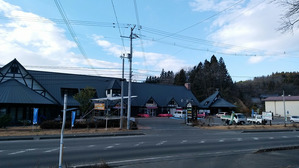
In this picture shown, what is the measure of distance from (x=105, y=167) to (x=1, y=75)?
34.3 meters

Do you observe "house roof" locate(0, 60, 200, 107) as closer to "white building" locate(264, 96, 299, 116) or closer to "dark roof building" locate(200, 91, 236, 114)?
"dark roof building" locate(200, 91, 236, 114)

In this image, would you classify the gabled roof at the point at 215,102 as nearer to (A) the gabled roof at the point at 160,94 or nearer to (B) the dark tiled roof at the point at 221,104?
(B) the dark tiled roof at the point at 221,104

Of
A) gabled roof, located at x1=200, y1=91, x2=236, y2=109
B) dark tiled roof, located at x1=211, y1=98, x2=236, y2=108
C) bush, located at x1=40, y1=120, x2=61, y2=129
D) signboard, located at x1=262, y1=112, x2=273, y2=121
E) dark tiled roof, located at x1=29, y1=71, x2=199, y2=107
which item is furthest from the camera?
gabled roof, located at x1=200, y1=91, x2=236, y2=109

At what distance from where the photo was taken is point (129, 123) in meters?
24.9

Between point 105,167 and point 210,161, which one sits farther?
point 210,161

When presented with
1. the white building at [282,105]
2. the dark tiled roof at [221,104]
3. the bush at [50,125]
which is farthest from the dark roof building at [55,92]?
the white building at [282,105]

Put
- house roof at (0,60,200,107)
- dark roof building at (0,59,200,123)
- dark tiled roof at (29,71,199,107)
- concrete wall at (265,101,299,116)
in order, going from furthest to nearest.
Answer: concrete wall at (265,101,299,116)
dark tiled roof at (29,71,199,107)
house roof at (0,60,200,107)
dark roof building at (0,59,200,123)

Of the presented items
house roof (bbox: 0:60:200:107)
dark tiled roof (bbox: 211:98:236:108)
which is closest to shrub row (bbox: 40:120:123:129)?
house roof (bbox: 0:60:200:107)

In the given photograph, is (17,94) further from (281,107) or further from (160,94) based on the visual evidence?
(281,107)

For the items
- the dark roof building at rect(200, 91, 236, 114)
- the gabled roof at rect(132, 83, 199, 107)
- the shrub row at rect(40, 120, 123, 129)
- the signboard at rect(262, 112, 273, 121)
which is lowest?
the shrub row at rect(40, 120, 123, 129)

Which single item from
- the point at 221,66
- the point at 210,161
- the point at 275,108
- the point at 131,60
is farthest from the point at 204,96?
the point at 210,161

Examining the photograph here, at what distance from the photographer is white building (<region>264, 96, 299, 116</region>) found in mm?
57594

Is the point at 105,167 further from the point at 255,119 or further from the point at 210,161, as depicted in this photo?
the point at 255,119

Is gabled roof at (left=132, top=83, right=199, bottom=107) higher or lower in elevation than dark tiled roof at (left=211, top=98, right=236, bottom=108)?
higher
